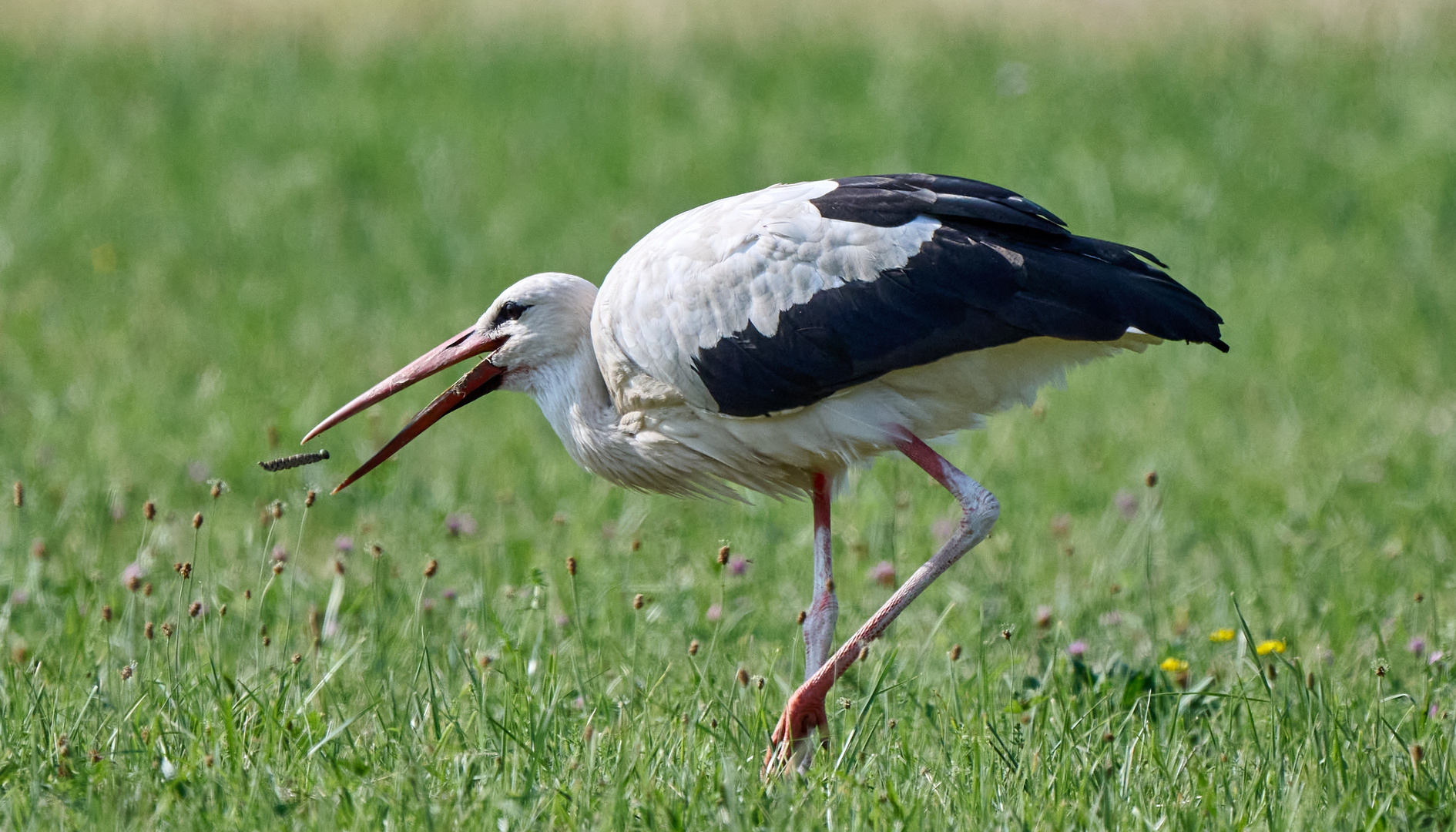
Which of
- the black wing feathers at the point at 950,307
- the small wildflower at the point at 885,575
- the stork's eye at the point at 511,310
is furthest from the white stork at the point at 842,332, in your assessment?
the small wildflower at the point at 885,575

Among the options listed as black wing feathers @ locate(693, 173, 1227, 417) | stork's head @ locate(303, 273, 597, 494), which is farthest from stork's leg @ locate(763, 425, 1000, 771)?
stork's head @ locate(303, 273, 597, 494)

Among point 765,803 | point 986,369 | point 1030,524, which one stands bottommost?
point 1030,524

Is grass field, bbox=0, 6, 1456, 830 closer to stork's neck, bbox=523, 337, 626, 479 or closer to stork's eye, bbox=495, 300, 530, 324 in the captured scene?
stork's neck, bbox=523, 337, 626, 479

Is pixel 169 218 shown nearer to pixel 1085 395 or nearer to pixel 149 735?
pixel 1085 395

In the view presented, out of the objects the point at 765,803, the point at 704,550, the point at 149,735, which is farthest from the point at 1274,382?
the point at 149,735

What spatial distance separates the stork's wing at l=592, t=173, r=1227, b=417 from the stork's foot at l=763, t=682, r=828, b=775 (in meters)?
0.71

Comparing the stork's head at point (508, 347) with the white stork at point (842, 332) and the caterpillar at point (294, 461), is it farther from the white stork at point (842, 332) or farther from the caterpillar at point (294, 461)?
the caterpillar at point (294, 461)

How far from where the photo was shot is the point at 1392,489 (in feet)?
19.0

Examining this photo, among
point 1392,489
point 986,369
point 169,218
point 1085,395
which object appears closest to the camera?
point 986,369

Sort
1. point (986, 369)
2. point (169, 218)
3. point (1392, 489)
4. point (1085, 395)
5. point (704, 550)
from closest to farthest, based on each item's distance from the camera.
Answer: point (986, 369) < point (704, 550) < point (1392, 489) < point (1085, 395) < point (169, 218)

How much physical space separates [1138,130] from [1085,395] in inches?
152

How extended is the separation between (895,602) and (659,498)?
2.60 metres

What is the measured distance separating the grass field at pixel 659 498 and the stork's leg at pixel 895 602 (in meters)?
0.12

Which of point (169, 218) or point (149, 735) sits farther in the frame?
point (169, 218)
